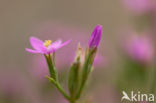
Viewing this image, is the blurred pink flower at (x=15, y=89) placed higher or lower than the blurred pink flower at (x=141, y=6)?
lower

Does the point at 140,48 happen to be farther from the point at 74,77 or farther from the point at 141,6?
the point at 74,77

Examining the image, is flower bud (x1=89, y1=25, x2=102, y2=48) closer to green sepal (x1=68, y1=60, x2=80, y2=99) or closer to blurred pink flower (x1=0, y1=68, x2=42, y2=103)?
green sepal (x1=68, y1=60, x2=80, y2=99)

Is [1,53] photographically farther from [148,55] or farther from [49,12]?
[148,55]

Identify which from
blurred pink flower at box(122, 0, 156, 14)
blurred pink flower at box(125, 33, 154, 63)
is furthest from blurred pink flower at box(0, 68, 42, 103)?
blurred pink flower at box(122, 0, 156, 14)

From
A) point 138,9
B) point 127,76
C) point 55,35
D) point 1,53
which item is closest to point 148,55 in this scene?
point 127,76
